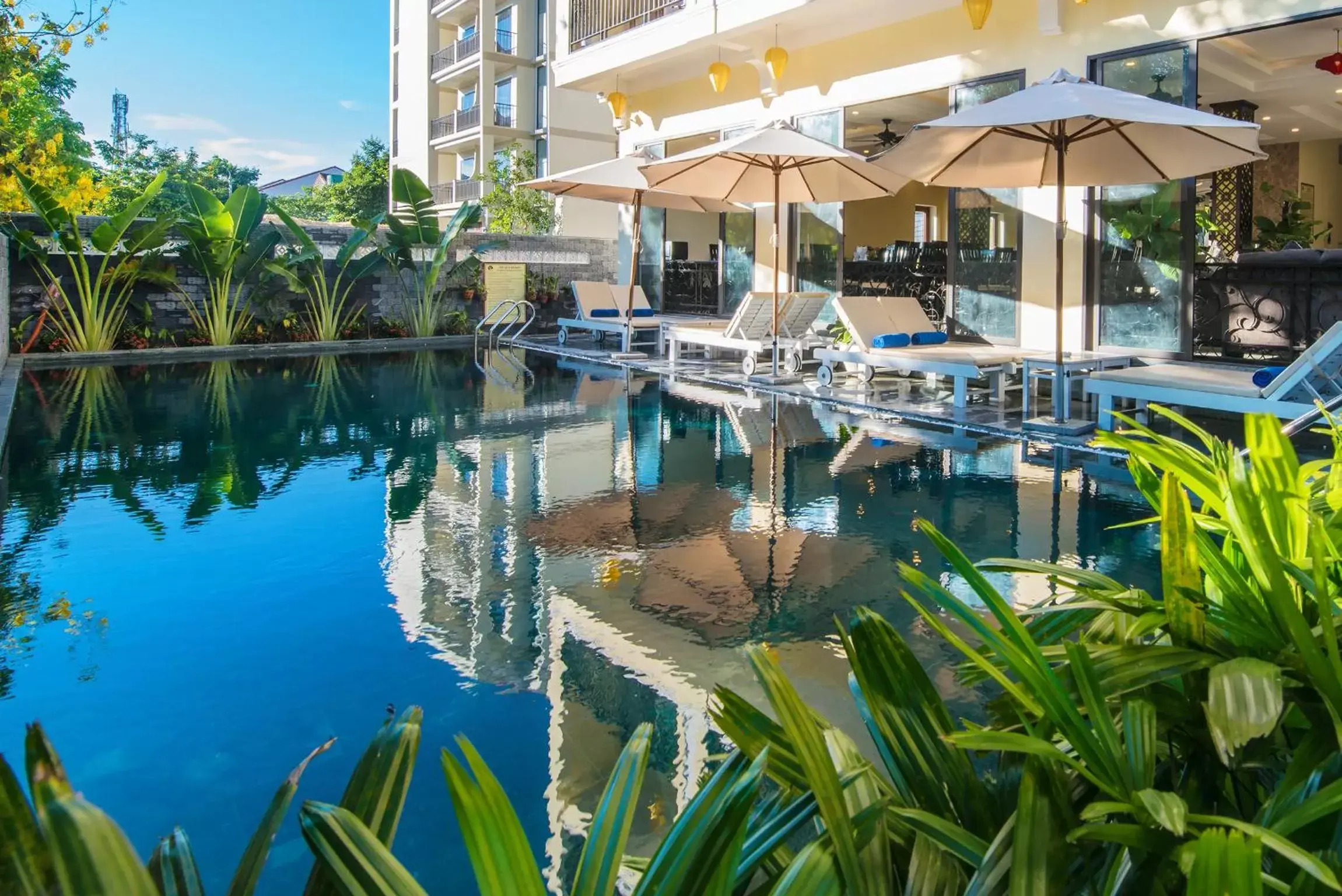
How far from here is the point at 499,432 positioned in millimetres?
8781

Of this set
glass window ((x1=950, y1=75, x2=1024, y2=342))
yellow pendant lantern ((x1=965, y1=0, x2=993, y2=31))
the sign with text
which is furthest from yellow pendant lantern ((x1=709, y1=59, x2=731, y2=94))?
the sign with text

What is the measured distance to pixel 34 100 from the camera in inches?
1193

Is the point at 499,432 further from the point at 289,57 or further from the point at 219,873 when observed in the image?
the point at 289,57

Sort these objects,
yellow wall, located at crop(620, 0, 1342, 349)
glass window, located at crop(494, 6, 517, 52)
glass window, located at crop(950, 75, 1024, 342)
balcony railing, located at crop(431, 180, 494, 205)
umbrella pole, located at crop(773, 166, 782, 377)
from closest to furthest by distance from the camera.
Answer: yellow wall, located at crop(620, 0, 1342, 349), umbrella pole, located at crop(773, 166, 782, 377), glass window, located at crop(950, 75, 1024, 342), glass window, located at crop(494, 6, 517, 52), balcony railing, located at crop(431, 180, 494, 205)

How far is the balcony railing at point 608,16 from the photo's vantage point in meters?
15.8

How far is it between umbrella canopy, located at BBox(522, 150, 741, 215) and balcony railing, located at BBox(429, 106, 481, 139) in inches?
991

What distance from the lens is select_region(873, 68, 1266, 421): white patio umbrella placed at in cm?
772

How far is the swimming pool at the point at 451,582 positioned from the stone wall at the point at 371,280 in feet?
21.2

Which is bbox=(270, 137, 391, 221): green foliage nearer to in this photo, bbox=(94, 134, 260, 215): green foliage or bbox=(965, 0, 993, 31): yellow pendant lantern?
bbox=(94, 134, 260, 215): green foliage

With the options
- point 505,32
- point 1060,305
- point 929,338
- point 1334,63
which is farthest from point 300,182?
point 1060,305

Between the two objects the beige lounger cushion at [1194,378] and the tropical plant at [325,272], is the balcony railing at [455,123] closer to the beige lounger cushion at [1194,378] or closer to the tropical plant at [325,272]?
the tropical plant at [325,272]

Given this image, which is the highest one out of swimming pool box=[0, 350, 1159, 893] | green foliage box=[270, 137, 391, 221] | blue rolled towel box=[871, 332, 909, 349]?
green foliage box=[270, 137, 391, 221]

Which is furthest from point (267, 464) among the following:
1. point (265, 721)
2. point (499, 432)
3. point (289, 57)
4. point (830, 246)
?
point (289, 57)

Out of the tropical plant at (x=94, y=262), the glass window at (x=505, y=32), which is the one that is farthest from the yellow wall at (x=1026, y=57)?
the glass window at (x=505, y=32)
